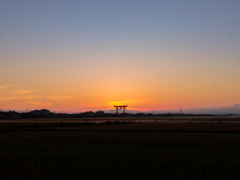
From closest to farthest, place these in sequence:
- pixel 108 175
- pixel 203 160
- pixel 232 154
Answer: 1. pixel 108 175
2. pixel 203 160
3. pixel 232 154

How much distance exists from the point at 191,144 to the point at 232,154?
5.44m

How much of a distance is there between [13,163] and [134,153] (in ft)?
22.8

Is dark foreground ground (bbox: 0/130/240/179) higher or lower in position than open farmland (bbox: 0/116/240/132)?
lower

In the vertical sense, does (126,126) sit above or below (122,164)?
above

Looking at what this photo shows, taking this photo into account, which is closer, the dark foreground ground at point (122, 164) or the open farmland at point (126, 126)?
the dark foreground ground at point (122, 164)

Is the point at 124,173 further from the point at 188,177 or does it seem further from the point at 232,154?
the point at 232,154

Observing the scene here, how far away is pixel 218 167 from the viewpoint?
13750 mm

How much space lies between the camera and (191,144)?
2270cm

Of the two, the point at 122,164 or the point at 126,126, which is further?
the point at 126,126

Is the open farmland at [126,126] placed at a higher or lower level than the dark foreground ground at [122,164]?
higher

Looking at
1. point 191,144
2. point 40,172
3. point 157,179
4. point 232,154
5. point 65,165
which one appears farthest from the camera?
point 191,144

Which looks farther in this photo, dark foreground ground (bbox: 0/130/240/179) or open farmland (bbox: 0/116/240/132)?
open farmland (bbox: 0/116/240/132)

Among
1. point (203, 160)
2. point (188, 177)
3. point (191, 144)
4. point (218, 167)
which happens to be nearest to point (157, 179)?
point (188, 177)

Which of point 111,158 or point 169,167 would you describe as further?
point 111,158
